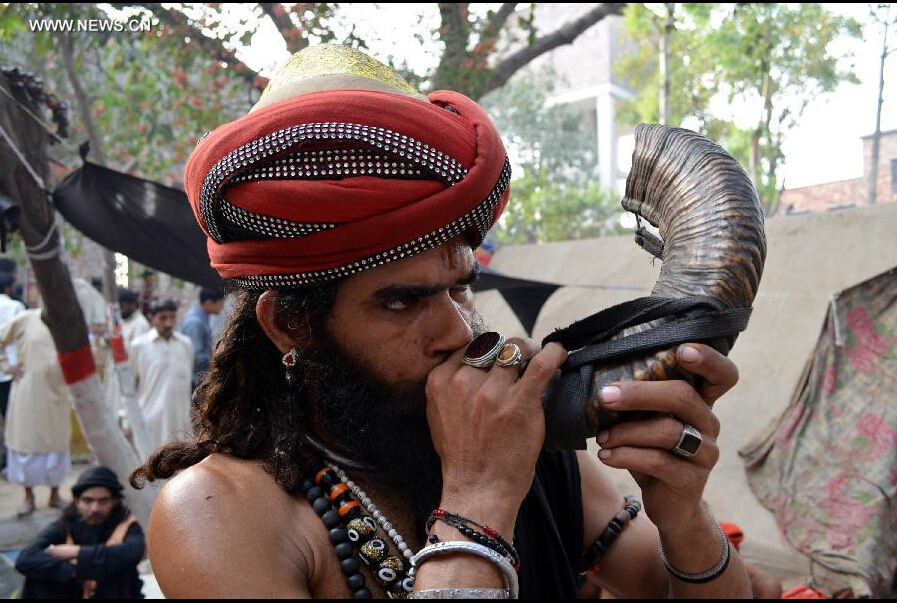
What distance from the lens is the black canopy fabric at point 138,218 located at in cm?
440

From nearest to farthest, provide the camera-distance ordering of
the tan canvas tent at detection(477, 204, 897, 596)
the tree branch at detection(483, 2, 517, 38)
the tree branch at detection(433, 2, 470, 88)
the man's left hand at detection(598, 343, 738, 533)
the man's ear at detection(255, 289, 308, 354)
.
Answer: the man's left hand at detection(598, 343, 738, 533) < the man's ear at detection(255, 289, 308, 354) < the tan canvas tent at detection(477, 204, 897, 596) < the tree branch at detection(433, 2, 470, 88) < the tree branch at detection(483, 2, 517, 38)

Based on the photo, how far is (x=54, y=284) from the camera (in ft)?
13.3

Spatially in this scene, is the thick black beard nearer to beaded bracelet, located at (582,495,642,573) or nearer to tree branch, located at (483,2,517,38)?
beaded bracelet, located at (582,495,642,573)

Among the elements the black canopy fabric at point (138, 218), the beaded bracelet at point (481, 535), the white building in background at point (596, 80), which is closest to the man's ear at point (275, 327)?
the beaded bracelet at point (481, 535)

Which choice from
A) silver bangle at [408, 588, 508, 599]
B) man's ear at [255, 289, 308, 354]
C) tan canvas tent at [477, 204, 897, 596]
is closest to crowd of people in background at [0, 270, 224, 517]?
tan canvas tent at [477, 204, 897, 596]

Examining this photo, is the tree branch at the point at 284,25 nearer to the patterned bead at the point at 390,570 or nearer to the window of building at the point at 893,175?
the patterned bead at the point at 390,570

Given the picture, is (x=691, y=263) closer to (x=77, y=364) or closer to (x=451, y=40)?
(x=77, y=364)

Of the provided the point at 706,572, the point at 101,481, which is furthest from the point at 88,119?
the point at 706,572

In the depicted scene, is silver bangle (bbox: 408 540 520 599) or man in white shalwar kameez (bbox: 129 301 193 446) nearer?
silver bangle (bbox: 408 540 520 599)

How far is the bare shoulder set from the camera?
131 cm

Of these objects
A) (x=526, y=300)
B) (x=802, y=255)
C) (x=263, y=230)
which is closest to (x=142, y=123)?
(x=526, y=300)

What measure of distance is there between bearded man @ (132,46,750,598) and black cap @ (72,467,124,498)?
3.07 m

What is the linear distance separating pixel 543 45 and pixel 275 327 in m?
6.88

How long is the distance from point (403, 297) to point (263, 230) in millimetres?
311
